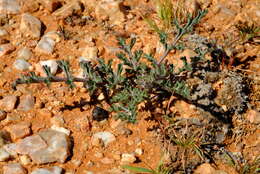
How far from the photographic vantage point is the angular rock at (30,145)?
128 inches

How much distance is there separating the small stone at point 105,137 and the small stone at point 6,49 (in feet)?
4.44

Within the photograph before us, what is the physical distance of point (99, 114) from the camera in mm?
3559

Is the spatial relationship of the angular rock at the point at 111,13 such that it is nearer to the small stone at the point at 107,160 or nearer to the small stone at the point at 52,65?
the small stone at the point at 52,65

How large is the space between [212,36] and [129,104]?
1.55 m

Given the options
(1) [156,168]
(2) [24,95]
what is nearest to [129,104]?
(1) [156,168]

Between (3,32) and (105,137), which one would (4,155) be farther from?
(3,32)

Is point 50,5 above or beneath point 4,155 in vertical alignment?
above

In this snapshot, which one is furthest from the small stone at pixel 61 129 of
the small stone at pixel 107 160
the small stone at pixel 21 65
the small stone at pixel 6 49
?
the small stone at pixel 6 49

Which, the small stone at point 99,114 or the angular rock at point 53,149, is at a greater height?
the small stone at point 99,114

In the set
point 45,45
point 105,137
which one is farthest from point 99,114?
point 45,45

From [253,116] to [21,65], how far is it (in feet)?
7.61

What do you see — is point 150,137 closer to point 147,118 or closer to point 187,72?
point 147,118

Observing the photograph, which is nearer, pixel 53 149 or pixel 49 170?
pixel 49 170

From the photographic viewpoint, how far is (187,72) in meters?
3.76
